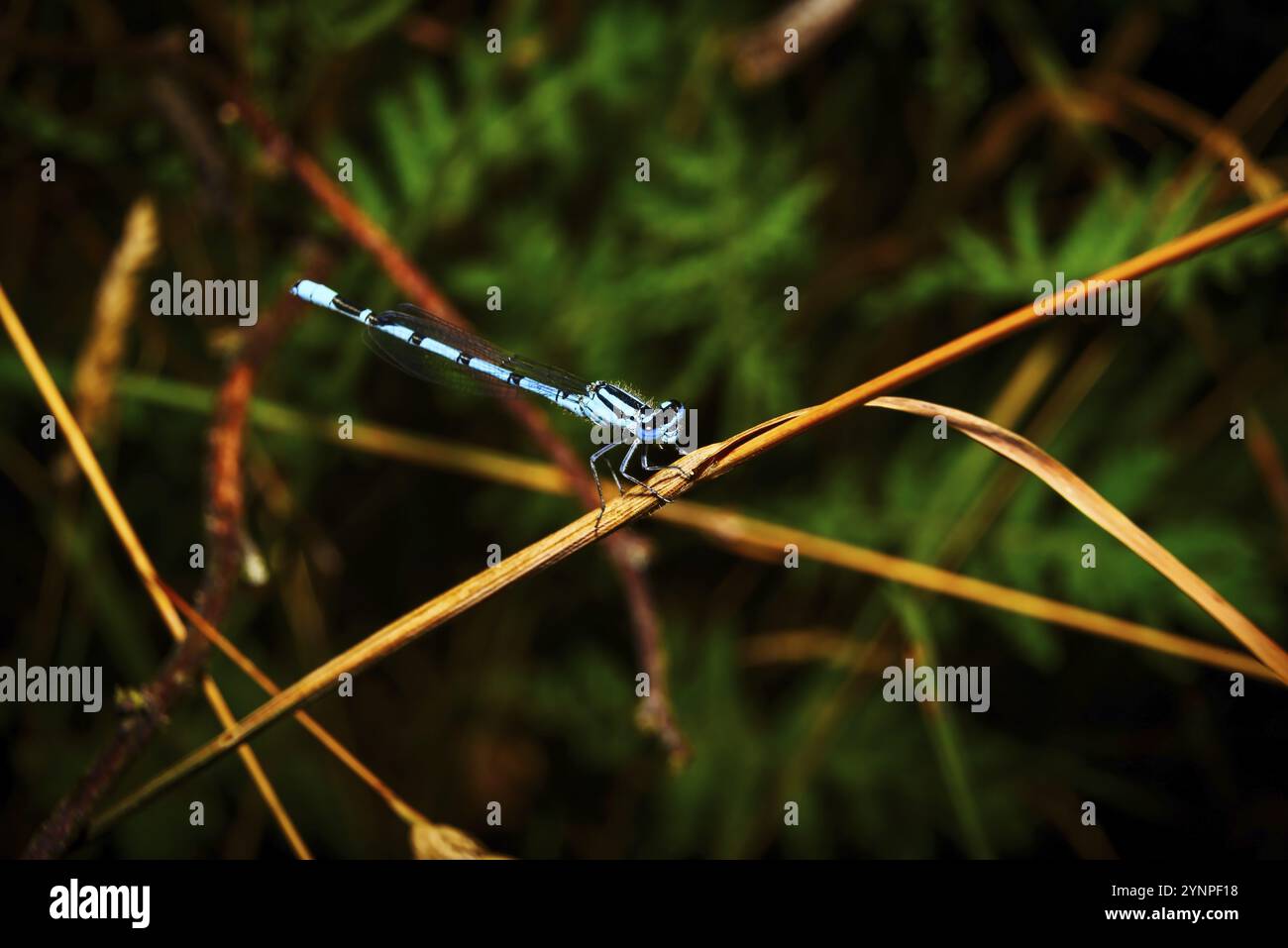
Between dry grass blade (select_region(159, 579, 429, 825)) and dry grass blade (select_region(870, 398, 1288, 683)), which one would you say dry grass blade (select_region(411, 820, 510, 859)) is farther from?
dry grass blade (select_region(870, 398, 1288, 683))

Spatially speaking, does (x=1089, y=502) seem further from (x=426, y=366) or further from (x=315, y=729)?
(x=426, y=366)

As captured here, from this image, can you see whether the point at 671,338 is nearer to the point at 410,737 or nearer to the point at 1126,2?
the point at 410,737

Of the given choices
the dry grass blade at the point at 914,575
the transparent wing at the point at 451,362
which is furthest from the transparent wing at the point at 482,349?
the dry grass blade at the point at 914,575

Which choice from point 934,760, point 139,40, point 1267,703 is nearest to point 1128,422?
point 1267,703

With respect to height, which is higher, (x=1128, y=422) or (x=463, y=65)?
(x=463, y=65)

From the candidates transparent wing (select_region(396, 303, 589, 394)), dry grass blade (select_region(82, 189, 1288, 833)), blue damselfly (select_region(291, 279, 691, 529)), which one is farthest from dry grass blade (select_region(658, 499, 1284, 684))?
dry grass blade (select_region(82, 189, 1288, 833))

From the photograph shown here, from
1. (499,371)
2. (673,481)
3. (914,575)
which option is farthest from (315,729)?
(914,575)
